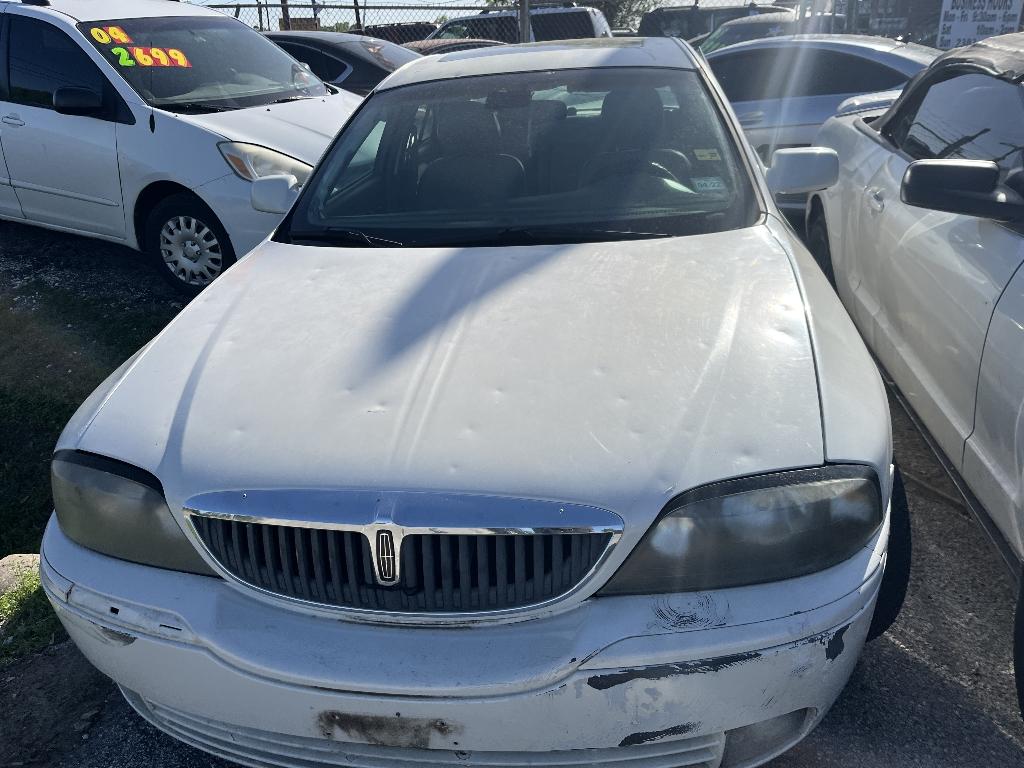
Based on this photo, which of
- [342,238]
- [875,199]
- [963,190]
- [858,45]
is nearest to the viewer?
[963,190]

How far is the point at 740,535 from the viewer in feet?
6.03

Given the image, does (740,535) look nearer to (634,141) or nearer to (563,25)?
(634,141)

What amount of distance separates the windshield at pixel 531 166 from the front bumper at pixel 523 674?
132cm

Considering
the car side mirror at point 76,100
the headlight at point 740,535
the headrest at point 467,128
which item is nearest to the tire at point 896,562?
the headlight at point 740,535

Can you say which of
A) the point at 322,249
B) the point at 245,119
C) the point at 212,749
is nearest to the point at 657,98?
the point at 322,249

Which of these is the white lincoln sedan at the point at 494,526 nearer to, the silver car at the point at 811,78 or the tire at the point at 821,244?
the tire at the point at 821,244

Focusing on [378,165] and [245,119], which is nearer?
[378,165]

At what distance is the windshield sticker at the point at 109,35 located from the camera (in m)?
5.90

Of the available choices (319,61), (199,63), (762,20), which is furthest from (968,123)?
(762,20)

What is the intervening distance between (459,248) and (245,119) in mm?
3470

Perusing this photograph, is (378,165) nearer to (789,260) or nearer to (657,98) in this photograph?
(657,98)

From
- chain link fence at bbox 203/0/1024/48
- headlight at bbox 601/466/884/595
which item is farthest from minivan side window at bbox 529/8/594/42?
headlight at bbox 601/466/884/595

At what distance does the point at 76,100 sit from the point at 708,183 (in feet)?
14.0

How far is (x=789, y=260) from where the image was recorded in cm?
261
